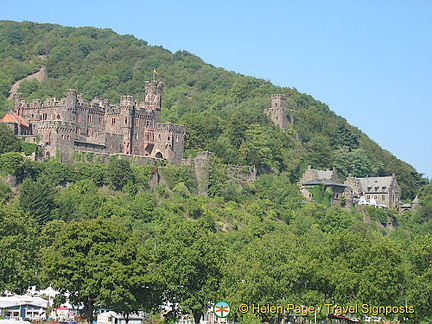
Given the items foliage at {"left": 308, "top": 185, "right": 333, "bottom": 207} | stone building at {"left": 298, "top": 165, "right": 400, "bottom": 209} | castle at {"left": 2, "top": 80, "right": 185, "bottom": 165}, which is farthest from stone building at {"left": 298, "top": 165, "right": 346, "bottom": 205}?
→ castle at {"left": 2, "top": 80, "right": 185, "bottom": 165}

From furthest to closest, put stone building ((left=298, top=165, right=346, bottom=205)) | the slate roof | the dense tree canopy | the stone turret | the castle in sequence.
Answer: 1. the slate roof
2. stone building ((left=298, top=165, right=346, bottom=205))
3. the stone turret
4. the castle
5. the dense tree canopy

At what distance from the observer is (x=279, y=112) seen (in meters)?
192

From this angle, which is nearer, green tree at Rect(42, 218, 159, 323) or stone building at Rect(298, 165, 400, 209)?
green tree at Rect(42, 218, 159, 323)

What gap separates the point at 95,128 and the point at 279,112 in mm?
55278

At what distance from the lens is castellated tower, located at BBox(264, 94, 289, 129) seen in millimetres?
191750

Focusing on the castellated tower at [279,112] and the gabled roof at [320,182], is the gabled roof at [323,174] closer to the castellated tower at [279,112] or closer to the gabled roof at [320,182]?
the gabled roof at [320,182]

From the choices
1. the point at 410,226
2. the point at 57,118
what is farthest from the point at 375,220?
the point at 57,118

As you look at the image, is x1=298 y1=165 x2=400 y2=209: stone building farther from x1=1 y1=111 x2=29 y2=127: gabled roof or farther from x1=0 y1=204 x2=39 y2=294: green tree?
x1=0 y1=204 x2=39 y2=294: green tree

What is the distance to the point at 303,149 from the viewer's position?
609 feet


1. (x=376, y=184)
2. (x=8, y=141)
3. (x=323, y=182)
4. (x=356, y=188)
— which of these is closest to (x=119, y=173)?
(x=8, y=141)

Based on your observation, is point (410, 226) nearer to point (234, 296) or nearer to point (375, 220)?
point (375, 220)

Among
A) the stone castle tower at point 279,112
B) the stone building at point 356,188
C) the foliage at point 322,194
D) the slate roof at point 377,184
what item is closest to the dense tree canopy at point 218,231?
the foliage at point 322,194

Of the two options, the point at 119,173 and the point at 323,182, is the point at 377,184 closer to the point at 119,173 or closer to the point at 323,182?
the point at 323,182

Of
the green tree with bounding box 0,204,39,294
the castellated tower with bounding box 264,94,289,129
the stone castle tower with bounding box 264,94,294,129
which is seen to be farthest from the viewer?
the castellated tower with bounding box 264,94,289,129
